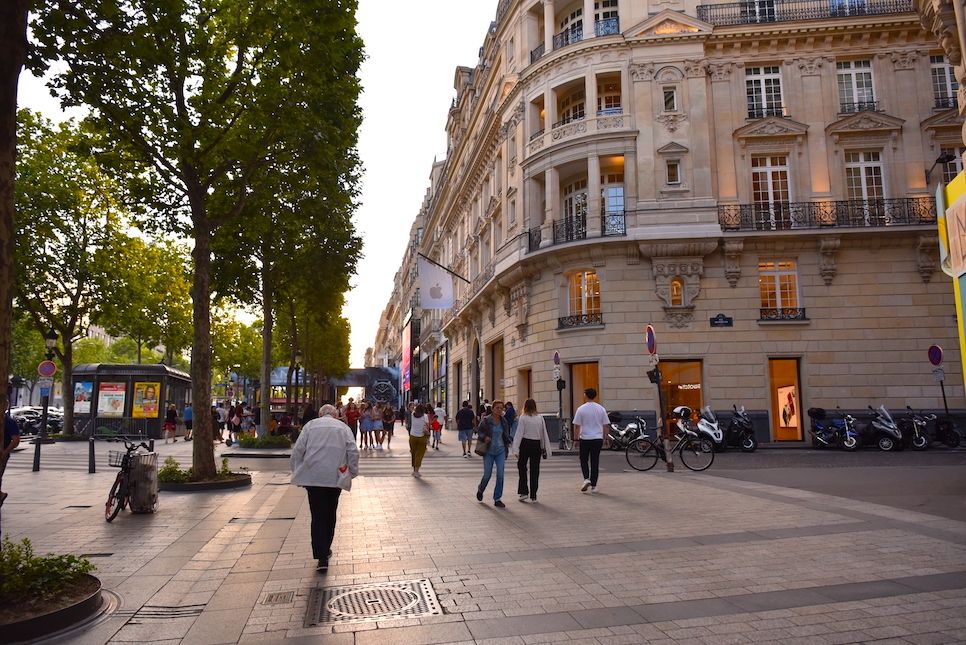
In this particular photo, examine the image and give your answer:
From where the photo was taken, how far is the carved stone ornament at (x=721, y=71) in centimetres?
2573

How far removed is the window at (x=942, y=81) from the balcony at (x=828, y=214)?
3.99 m

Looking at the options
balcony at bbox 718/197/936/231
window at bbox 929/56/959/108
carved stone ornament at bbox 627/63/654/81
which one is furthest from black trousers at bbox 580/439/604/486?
window at bbox 929/56/959/108

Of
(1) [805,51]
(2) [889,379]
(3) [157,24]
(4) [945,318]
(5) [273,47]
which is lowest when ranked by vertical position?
(2) [889,379]

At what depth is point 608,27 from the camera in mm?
26438

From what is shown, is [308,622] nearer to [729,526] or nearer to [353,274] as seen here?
[729,526]

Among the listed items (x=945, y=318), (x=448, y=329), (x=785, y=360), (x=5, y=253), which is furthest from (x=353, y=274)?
(x=5, y=253)

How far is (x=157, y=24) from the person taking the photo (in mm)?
10516

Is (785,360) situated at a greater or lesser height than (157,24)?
lesser

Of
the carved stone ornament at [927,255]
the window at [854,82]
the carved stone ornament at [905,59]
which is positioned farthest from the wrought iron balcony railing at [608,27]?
the carved stone ornament at [927,255]

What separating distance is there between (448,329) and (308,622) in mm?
39545

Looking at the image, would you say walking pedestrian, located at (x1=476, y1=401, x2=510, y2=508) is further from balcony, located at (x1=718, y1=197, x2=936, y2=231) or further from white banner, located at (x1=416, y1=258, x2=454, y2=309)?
white banner, located at (x1=416, y1=258, x2=454, y2=309)

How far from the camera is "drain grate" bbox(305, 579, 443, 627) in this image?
195 inches

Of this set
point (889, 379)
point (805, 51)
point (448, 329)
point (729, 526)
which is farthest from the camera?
point (448, 329)

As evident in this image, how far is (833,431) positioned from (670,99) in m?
13.3
